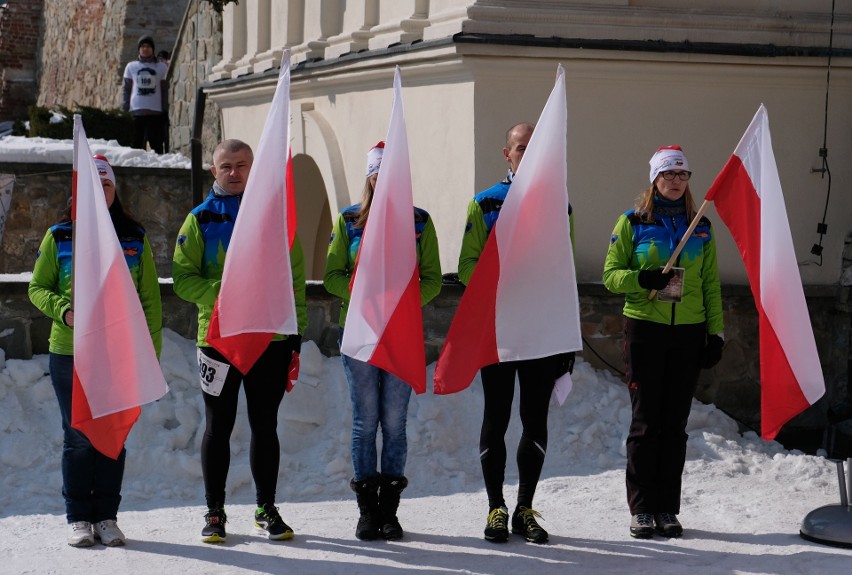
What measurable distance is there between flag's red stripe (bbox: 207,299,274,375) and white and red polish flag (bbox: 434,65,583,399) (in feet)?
2.80

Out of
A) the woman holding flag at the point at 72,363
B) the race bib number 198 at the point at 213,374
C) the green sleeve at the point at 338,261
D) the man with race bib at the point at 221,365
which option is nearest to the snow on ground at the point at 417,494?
the woman holding flag at the point at 72,363

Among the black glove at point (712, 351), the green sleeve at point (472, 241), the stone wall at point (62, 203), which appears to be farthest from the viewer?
the stone wall at point (62, 203)

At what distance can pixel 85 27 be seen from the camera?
83.5ft

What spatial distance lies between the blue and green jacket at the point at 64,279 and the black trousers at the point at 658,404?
2.28 metres

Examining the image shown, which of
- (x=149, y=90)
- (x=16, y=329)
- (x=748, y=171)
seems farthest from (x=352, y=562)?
(x=149, y=90)

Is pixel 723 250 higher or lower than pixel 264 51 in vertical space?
lower

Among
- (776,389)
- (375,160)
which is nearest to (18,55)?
(375,160)

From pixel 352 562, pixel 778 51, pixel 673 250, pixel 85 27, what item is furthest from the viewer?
pixel 85 27

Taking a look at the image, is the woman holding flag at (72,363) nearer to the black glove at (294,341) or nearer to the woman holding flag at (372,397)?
the black glove at (294,341)

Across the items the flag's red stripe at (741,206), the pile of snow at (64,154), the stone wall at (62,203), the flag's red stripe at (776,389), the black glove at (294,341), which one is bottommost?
the flag's red stripe at (776,389)

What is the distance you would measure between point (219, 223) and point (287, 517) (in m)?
1.66

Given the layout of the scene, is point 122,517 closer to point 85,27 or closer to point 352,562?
point 352,562

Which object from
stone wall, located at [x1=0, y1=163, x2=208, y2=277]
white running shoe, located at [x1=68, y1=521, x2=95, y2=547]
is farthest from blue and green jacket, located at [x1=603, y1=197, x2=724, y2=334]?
stone wall, located at [x1=0, y1=163, x2=208, y2=277]

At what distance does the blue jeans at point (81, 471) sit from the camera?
6.52 meters
